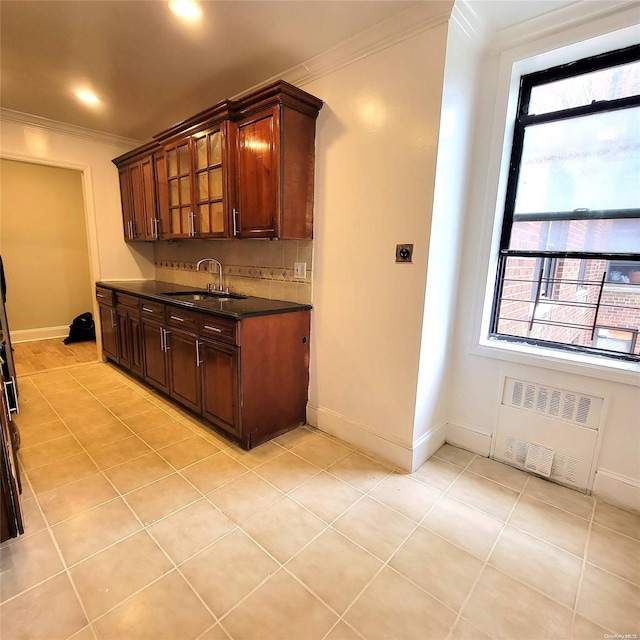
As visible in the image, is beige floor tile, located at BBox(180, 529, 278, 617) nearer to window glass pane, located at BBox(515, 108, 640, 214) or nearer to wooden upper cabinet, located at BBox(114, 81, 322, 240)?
wooden upper cabinet, located at BBox(114, 81, 322, 240)

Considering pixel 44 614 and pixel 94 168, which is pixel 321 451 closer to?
pixel 44 614

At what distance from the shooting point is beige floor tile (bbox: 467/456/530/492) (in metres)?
2.02

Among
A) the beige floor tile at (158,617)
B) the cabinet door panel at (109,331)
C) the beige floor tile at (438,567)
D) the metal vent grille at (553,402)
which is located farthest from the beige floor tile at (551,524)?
the cabinet door panel at (109,331)

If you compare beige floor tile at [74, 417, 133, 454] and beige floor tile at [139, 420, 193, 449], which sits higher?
beige floor tile at [74, 417, 133, 454]

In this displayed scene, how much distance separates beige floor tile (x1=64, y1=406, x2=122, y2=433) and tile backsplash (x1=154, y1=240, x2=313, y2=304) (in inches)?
56.9

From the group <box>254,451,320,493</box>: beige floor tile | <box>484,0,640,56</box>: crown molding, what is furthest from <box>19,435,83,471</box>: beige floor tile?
<box>484,0,640,56</box>: crown molding

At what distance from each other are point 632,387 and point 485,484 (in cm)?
91

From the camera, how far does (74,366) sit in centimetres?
379

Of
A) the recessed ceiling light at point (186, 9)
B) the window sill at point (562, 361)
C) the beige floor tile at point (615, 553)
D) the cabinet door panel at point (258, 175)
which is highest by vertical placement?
the recessed ceiling light at point (186, 9)

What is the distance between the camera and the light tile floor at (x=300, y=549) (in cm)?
122

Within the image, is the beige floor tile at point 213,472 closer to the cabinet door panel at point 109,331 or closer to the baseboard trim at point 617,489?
the baseboard trim at point 617,489

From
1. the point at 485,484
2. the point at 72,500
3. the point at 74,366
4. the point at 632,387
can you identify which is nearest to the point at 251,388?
the point at 72,500

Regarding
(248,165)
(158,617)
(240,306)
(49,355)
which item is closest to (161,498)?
(158,617)

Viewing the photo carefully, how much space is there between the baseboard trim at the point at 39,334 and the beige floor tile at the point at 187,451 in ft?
12.9
